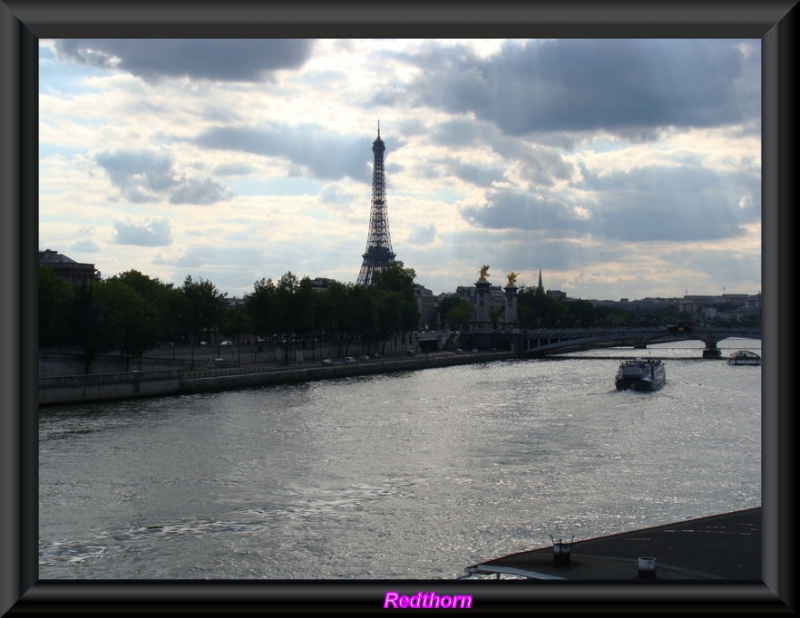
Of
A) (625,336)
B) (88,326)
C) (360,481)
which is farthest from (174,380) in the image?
(625,336)

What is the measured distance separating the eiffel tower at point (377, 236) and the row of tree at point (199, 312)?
60.9 feet

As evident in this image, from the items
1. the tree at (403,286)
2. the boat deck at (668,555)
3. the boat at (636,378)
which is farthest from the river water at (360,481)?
the tree at (403,286)

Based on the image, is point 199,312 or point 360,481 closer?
point 360,481

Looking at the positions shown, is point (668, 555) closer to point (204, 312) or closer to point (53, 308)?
point (53, 308)

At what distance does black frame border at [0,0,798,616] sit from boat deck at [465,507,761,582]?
301 cm

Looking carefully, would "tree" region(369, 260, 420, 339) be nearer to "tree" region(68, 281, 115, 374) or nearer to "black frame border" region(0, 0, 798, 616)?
"tree" region(68, 281, 115, 374)

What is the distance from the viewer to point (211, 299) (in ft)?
144

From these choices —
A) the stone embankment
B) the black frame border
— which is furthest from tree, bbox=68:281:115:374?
the black frame border

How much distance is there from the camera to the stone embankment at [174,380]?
24.5m

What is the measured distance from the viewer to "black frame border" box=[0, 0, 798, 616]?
2375mm

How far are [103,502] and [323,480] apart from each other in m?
3.35

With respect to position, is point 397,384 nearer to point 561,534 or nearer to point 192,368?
point 192,368

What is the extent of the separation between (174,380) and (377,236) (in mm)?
60549
